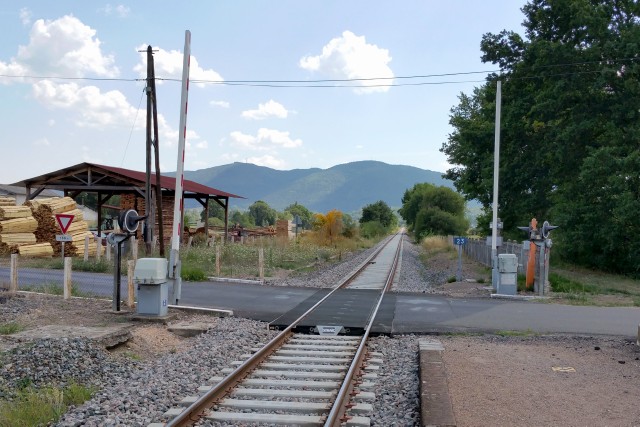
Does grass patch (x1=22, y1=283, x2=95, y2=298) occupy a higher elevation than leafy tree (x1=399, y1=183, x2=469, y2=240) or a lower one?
lower

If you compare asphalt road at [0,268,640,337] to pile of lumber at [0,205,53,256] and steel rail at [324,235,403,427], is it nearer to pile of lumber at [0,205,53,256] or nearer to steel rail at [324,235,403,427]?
steel rail at [324,235,403,427]

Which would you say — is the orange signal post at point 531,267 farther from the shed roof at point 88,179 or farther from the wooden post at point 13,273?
the shed roof at point 88,179

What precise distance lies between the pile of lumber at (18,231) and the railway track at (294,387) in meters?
19.1

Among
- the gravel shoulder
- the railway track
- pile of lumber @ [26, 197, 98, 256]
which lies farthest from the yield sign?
pile of lumber @ [26, 197, 98, 256]


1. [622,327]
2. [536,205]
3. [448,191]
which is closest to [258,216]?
[448,191]

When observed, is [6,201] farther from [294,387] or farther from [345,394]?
[345,394]

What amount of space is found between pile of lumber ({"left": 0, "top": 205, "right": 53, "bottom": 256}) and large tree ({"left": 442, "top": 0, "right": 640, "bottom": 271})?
21.6m

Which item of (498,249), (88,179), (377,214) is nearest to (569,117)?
(498,249)

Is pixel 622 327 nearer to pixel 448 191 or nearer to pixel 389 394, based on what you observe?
pixel 389 394

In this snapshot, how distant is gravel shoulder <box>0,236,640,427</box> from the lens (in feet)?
22.0

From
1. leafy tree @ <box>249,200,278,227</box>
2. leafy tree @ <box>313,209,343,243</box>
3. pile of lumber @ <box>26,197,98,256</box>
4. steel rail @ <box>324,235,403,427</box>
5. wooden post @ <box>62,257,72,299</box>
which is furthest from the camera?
leafy tree @ <box>249,200,278,227</box>

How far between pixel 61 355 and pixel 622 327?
34.1 feet

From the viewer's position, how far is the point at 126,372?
846cm

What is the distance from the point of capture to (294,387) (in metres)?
7.82
